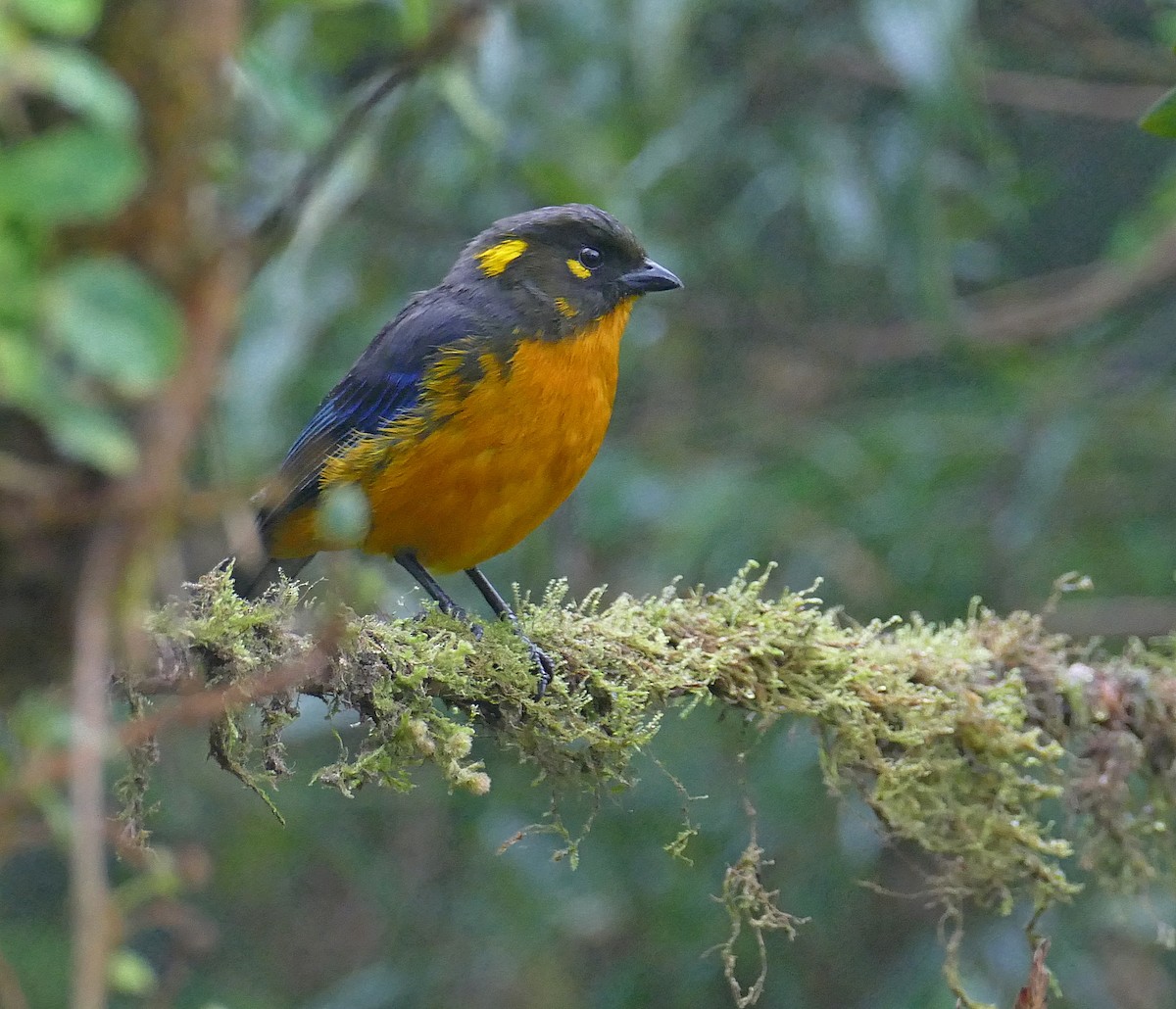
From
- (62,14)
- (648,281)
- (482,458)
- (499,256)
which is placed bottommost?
(62,14)

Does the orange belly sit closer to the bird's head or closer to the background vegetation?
the bird's head

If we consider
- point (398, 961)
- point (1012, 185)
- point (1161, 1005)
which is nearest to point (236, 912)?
point (398, 961)

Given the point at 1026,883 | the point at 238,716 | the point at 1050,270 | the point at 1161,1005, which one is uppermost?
the point at 1050,270

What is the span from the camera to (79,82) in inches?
42.9

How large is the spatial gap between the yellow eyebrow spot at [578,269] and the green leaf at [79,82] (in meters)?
3.47

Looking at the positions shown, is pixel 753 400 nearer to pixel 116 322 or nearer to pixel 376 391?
pixel 376 391

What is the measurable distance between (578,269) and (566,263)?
0.15 ft

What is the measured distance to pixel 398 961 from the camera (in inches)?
260

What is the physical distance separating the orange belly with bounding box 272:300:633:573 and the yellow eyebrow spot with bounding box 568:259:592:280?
0.39 meters

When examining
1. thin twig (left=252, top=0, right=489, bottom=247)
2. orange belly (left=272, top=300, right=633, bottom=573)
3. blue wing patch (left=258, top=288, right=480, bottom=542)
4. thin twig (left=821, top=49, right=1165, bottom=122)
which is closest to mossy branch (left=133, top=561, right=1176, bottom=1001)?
orange belly (left=272, top=300, right=633, bottom=573)

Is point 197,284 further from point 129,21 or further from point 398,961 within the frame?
point 398,961

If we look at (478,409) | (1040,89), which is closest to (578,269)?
(478,409)

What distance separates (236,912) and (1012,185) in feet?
18.2

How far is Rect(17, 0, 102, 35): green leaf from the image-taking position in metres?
1.12
